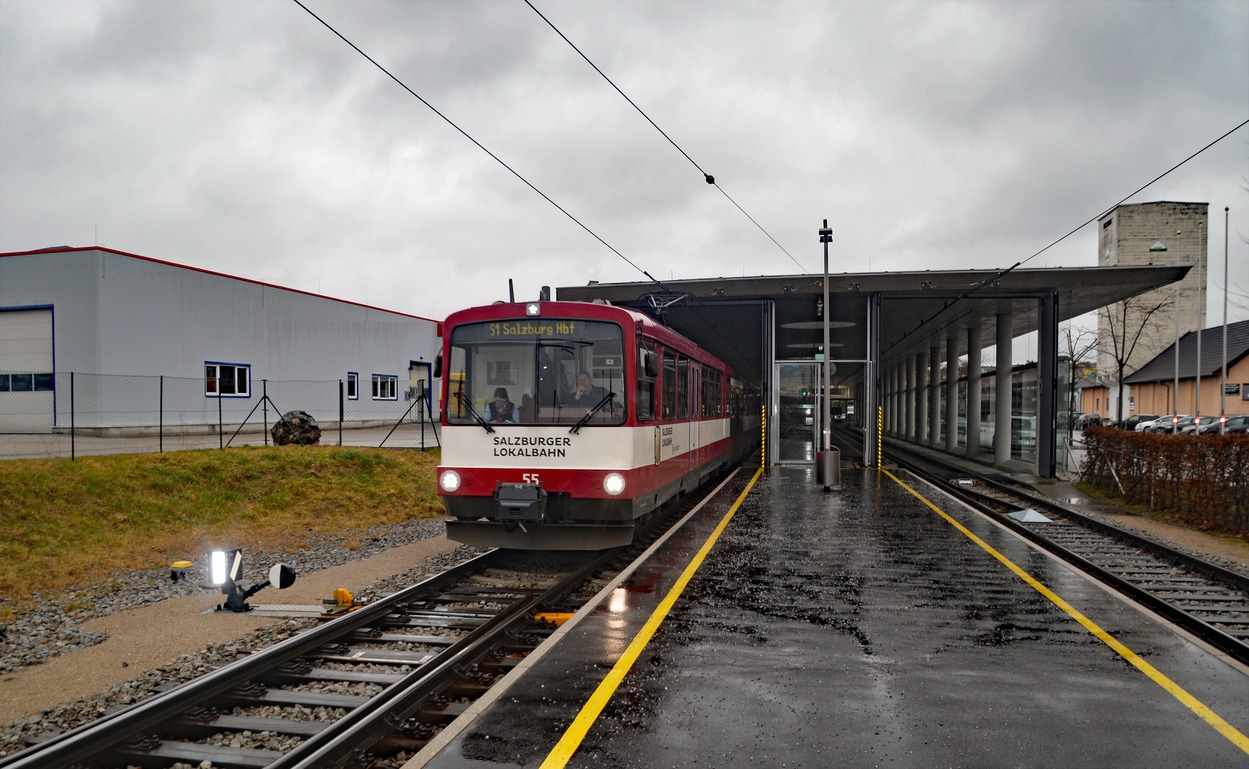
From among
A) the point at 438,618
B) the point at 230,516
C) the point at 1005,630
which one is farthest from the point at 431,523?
the point at 1005,630

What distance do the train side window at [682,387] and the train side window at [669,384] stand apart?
12.7 inches

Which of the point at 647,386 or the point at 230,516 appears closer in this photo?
the point at 647,386

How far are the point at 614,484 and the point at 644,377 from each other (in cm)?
150

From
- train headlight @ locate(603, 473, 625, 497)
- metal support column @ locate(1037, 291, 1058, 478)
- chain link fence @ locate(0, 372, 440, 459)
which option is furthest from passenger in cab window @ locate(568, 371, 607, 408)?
metal support column @ locate(1037, 291, 1058, 478)

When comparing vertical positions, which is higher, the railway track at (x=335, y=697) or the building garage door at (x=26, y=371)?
the building garage door at (x=26, y=371)

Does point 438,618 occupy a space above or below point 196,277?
below

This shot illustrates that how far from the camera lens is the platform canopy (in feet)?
71.6

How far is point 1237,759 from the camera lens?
160 inches

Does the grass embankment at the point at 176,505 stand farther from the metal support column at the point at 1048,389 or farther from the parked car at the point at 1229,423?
the parked car at the point at 1229,423

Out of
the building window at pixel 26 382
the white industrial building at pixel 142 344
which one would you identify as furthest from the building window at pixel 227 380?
the building window at pixel 26 382

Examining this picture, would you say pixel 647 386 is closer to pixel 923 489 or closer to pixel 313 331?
pixel 923 489

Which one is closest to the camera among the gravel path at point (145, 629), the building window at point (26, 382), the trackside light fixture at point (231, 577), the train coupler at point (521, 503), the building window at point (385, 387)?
the gravel path at point (145, 629)

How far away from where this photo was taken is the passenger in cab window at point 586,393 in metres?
8.89

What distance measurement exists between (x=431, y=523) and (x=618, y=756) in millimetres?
10823
